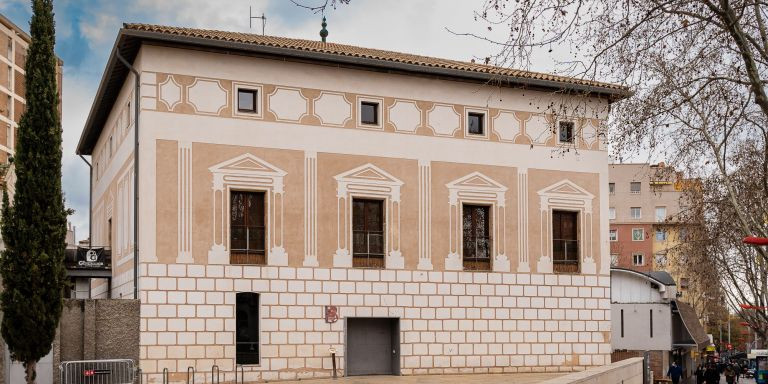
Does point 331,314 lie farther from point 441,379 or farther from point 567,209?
point 567,209

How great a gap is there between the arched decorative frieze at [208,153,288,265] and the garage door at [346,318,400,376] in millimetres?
3038

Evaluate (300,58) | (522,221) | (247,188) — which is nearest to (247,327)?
(247,188)

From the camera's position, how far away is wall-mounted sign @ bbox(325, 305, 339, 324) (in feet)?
90.5

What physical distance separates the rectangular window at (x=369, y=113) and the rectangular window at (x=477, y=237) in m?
3.72

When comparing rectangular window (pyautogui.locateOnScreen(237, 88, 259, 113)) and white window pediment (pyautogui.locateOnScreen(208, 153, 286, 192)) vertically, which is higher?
rectangular window (pyautogui.locateOnScreen(237, 88, 259, 113))

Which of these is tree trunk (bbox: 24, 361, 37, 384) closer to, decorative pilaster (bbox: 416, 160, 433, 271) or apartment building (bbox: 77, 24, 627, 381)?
apartment building (bbox: 77, 24, 627, 381)

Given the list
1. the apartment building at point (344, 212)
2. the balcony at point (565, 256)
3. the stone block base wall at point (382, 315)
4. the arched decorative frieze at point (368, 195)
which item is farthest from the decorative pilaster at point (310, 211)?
the balcony at point (565, 256)

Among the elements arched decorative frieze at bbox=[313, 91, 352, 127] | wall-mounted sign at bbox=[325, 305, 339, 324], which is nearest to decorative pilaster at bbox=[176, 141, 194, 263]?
arched decorative frieze at bbox=[313, 91, 352, 127]

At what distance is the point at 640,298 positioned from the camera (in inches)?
1538

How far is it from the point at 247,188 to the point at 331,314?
13.4ft

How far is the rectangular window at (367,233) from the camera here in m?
28.3

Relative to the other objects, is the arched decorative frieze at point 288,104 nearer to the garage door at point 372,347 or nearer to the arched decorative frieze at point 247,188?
the arched decorative frieze at point 247,188

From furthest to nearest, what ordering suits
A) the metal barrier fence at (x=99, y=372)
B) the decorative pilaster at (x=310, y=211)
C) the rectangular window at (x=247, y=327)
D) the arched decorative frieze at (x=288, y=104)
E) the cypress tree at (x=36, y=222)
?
the decorative pilaster at (x=310, y=211)
the arched decorative frieze at (x=288, y=104)
the rectangular window at (x=247, y=327)
the metal barrier fence at (x=99, y=372)
the cypress tree at (x=36, y=222)

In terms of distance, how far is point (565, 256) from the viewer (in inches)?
1233
